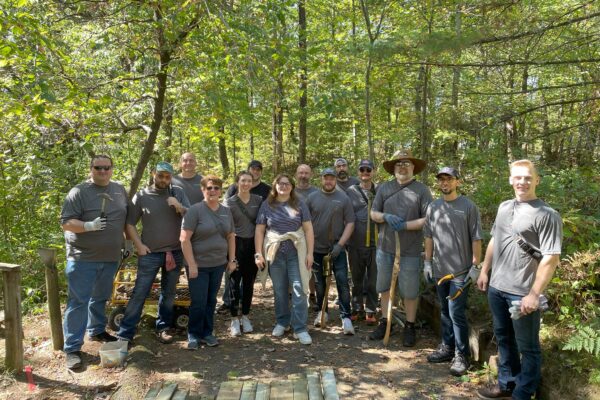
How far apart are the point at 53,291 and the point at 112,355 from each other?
1.01 meters

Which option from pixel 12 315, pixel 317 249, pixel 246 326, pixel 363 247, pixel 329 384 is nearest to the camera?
pixel 329 384

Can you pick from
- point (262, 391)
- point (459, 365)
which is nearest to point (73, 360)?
point (262, 391)

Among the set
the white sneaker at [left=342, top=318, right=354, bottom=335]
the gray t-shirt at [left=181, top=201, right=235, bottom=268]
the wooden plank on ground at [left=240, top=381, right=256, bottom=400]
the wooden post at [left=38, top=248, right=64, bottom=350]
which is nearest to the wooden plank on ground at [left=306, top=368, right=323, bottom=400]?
the wooden plank on ground at [left=240, top=381, right=256, bottom=400]

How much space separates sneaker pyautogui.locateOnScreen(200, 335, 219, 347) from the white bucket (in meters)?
0.99

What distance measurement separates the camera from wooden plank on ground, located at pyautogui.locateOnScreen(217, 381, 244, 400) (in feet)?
13.4

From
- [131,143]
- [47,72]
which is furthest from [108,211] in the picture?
[131,143]

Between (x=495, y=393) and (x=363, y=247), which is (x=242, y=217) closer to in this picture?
(x=363, y=247)

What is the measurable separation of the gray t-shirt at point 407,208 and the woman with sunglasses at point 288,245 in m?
0.99

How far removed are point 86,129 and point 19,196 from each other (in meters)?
1.84

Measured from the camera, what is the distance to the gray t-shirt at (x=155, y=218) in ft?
17.1

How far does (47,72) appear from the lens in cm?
563

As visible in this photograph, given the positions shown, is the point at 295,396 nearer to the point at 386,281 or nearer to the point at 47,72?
the point at 386,281

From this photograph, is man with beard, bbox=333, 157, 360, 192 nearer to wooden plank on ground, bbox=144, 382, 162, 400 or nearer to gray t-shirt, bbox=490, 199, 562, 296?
gray t-shirt, bbox=490, 199, 562, 296

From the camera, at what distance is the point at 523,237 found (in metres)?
3.62
